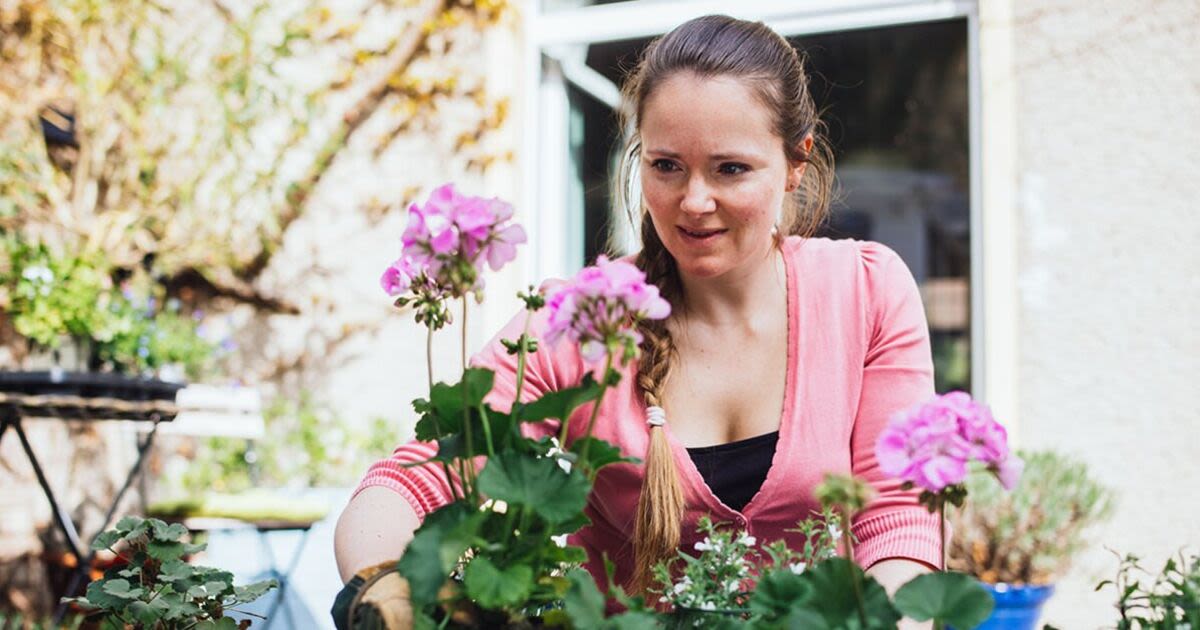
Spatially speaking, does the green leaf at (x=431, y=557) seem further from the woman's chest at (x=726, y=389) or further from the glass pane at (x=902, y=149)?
the glass pane at (x=902, y=149)

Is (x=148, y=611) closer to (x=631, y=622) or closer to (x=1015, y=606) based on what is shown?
(x=631, y=622)

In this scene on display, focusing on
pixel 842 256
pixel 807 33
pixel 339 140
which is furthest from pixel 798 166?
pixel 339 140

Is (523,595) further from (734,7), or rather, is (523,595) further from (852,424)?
(734,7)

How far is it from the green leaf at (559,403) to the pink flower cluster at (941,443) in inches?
7.5

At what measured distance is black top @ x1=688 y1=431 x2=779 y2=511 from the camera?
4.42ft

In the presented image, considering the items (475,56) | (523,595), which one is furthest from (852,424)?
(475,56)

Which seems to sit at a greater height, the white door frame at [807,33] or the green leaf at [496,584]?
the white door frame at [807,33]

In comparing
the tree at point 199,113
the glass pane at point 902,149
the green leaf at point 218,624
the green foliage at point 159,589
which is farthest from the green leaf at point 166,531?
the tree at point 199,113

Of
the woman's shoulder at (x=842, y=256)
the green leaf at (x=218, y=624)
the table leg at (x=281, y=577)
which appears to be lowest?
the table leg at (x=281, y=577)

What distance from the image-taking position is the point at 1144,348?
3160mm

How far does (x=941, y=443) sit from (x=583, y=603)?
0.75ft

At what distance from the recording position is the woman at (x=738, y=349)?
1.19 m

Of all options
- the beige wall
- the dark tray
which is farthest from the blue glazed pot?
the dark tray

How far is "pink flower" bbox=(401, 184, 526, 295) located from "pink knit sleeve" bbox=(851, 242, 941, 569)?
0.56m
